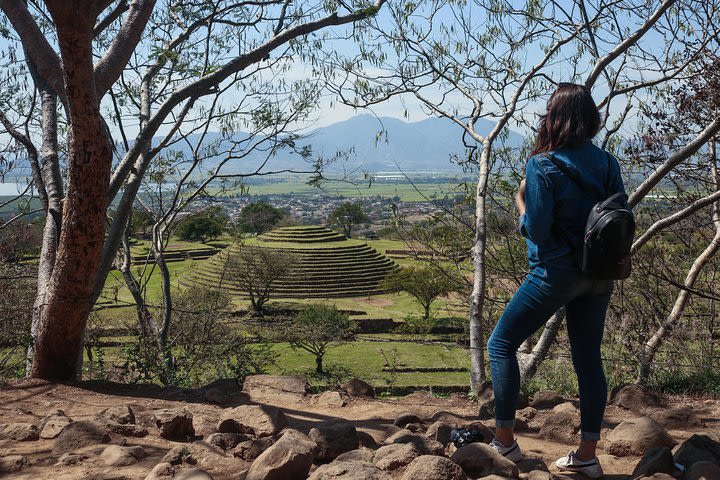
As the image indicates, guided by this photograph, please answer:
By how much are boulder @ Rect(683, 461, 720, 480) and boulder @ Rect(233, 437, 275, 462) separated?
5.29ft

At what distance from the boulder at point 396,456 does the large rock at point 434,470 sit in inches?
6.1

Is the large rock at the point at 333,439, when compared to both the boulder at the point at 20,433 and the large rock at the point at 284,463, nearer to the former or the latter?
the large rock at the point at 284,463

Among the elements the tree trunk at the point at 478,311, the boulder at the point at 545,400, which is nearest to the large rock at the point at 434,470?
the boulder at the point at 545,400

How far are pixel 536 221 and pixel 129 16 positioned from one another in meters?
3.48

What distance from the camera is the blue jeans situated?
246cm

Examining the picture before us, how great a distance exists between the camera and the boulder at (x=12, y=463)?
2.71 metres

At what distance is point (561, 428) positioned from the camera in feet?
11.0

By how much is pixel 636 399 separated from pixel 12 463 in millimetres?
3315

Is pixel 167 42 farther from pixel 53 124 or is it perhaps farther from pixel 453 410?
pixel 453 410

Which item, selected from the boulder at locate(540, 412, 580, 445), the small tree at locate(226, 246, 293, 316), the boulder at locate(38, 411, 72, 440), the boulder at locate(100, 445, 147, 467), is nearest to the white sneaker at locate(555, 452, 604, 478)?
the boulder at locate(540, 412, 580, 445)

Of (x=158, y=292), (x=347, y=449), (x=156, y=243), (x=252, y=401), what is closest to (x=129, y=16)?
(x=252, y=401)

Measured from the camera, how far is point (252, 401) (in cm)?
429

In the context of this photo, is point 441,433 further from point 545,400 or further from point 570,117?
point 570,117

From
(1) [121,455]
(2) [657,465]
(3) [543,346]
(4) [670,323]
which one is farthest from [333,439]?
(4) [670,323]
